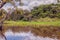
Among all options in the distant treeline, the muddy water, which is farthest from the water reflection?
the distant treeline

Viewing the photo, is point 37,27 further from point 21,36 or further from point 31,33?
point 21,36

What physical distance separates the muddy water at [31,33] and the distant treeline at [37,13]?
0.12 meters

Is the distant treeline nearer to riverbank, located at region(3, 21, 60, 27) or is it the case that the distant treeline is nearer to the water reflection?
riverbank, located at region(3, 21, 60, 27)

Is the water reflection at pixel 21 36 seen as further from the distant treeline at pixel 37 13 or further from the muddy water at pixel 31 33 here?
the distant treeline at pixel 37 13

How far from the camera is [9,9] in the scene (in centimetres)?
180

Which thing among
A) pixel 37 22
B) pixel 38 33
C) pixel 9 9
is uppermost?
pixel 9 9

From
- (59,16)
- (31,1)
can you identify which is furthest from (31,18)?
(59,16)

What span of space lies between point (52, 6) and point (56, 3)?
55 millimetres

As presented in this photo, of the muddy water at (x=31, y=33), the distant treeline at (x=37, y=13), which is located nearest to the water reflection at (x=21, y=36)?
the muddy water at (x=31, y=33)

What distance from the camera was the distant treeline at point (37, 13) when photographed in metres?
1.74

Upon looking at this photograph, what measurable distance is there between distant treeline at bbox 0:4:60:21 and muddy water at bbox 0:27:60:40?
0.12 meters

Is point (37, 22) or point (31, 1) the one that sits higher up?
point (31, 1)

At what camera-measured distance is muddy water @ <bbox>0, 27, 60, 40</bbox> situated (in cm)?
171

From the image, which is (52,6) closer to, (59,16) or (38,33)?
(59,16)
